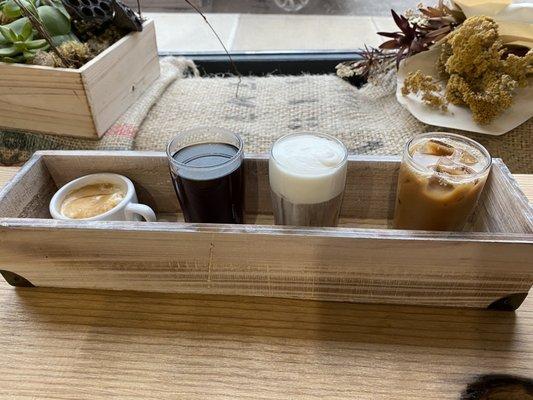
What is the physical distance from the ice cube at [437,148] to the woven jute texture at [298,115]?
0.44m

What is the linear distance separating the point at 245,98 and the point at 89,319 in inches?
36.0

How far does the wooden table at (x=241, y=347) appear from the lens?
564 millimetres

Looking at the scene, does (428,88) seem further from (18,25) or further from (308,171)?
(18,25)

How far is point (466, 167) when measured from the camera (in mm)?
650

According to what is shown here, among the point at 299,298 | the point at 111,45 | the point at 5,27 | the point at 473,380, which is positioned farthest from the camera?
the point at 111,45

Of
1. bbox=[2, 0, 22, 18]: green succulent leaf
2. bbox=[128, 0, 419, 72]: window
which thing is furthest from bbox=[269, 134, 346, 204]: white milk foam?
bbox=[128, 0, 419, 72]: window

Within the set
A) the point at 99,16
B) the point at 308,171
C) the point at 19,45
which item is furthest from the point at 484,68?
the point at 19,45

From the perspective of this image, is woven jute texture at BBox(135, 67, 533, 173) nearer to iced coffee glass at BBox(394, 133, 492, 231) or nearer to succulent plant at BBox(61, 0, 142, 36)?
succulent plant at BBox(61, 0, 142, 36)

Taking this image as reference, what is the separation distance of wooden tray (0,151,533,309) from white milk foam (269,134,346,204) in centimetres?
7

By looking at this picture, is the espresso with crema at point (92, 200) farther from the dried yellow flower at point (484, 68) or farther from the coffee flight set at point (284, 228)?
the dried yellow flower at point (484, 68)

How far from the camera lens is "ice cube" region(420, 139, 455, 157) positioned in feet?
2.25

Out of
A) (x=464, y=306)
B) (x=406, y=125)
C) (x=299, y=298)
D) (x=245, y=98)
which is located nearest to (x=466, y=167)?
(x=464, y=306)

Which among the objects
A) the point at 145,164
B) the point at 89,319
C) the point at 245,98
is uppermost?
the point at 145,164

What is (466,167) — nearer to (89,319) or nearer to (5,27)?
(89,319)
